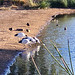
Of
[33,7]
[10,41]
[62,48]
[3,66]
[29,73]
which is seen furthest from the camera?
[33,7]

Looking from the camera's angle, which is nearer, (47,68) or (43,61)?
(47,68)

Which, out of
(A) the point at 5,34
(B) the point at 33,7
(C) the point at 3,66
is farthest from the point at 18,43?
(B) the point at 33,7

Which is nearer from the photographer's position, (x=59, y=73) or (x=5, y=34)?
(x=59, y=73)

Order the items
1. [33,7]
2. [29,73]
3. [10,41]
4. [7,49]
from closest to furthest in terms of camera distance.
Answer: [29,73] → [7,49] → [10,41] → [33,7]

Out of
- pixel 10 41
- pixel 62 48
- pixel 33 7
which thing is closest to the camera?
pixel 62 48

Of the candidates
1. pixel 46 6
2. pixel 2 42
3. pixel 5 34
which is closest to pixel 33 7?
pixel 46 6

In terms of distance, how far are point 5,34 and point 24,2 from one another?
2231 centimetres

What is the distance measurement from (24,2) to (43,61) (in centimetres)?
2832

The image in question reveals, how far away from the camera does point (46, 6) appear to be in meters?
37.2

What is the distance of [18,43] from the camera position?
13680mm

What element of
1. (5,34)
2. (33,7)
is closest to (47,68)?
(5,34)

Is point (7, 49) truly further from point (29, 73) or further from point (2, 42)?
point (29, 73)

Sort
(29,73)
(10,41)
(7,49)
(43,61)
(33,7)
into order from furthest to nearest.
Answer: (33,7) → (10,41) → (7,49) → (43,61) → (29,73)

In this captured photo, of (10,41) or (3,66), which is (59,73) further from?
(10,41)
